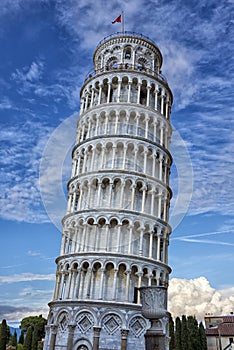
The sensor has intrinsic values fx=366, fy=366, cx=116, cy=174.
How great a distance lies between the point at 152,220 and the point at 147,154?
6229 millimetres

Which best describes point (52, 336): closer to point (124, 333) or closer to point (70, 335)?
point (70, 335)

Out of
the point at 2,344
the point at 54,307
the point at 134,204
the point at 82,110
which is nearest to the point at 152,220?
the point at 134,204

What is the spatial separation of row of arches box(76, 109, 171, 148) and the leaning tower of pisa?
10cm

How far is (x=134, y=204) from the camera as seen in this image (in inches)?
1225

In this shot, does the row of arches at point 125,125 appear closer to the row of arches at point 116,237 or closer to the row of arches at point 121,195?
the row of arches at point 121,195

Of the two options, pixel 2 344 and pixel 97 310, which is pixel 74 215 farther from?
pixel 2 344

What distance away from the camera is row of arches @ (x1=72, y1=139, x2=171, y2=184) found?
32531 mm

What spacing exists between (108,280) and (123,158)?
34.8 ft

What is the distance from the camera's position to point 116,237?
29.7 m

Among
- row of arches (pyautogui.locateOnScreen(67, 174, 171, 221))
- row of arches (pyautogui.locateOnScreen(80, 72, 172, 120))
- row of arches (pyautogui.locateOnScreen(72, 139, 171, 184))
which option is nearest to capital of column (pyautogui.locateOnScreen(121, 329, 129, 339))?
row of arches (pyautogui.locateOnScreen(67, 174, 171, 221))

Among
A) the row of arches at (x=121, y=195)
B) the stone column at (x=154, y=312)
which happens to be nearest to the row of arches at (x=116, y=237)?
the row of arches at (x=121, y=195)

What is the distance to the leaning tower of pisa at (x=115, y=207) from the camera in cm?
2689

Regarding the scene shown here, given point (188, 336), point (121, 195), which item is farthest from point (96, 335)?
point (188, 336)

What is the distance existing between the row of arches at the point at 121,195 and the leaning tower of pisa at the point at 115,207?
88 millimetres
